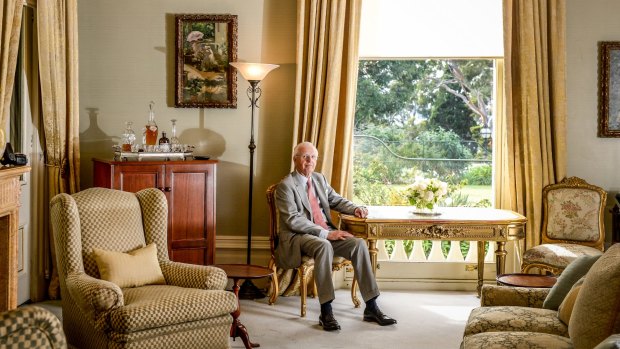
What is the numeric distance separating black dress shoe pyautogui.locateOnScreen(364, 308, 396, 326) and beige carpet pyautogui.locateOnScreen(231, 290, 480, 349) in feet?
0.15

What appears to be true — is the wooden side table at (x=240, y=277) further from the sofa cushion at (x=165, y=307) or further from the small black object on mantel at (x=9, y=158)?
the small black object on mantel at (x=9, y=158)

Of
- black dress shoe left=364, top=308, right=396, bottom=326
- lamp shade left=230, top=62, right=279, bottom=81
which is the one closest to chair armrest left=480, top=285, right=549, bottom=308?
black dress shoe left=364, top=308, right=396, bottom=326

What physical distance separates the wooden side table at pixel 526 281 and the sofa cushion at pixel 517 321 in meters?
0.84

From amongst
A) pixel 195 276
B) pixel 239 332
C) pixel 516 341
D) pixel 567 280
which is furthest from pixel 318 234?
pixel 516 341

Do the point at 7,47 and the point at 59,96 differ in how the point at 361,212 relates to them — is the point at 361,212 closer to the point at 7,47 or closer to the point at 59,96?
the point at 59,96

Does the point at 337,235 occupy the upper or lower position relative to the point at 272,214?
lower

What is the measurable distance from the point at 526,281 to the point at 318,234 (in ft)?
5.06

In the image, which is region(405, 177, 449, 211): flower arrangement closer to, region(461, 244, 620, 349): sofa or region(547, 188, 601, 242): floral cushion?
region(547, 188, 601, 242): floral cushion

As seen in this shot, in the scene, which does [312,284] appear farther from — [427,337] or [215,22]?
[215,22]

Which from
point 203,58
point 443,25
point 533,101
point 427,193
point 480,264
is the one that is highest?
point 443,25

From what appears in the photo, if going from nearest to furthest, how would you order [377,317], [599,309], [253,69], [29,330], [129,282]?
[29,330] < [599,309] < [129,282] < [377,317] < [253,69]

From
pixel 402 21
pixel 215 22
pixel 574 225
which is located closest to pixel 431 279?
pixel 574 225

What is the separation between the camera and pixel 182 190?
609 centimetres

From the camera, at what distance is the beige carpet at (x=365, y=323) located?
5.04m
